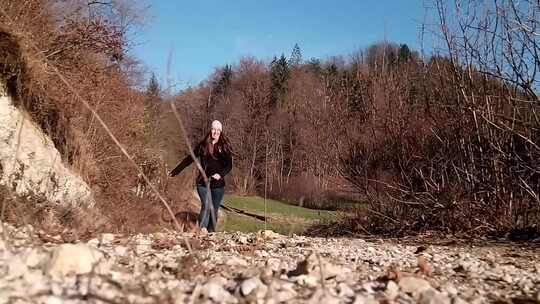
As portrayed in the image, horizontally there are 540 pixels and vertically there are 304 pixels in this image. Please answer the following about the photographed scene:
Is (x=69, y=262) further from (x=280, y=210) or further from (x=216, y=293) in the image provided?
(x=280, y=210)

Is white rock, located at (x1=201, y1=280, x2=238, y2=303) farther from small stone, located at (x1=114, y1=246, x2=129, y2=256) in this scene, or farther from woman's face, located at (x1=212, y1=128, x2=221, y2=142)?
woman's face, located at (x1=212, y1=128, x2=221, y2=142)

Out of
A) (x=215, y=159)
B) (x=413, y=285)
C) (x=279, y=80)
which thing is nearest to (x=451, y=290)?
(x=413, y=285)

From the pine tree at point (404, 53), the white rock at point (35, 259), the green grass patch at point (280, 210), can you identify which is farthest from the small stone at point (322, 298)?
the green grass patch at point (280, 210)

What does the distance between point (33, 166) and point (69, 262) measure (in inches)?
226

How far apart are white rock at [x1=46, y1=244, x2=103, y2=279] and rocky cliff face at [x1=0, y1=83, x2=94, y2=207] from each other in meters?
3.96

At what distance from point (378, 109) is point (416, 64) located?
1094 millimetres

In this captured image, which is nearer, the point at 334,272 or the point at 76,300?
the point at 76,300

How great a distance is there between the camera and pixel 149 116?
59.4 feet

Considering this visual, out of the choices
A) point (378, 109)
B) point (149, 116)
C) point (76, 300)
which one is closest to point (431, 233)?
point (378, 109)

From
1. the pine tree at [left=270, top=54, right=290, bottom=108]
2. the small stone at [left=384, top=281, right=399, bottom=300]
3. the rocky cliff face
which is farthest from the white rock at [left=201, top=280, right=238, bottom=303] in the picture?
the pine tree at [left=270, top=54, right=290, bottom=108]

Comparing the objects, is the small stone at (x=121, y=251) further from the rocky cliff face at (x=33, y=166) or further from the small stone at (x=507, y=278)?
the rocky cliff face at (x=33, y=166)

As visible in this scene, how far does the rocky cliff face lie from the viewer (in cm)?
674

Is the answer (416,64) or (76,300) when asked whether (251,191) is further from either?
(76,300)

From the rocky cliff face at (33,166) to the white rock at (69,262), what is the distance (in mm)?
3963
